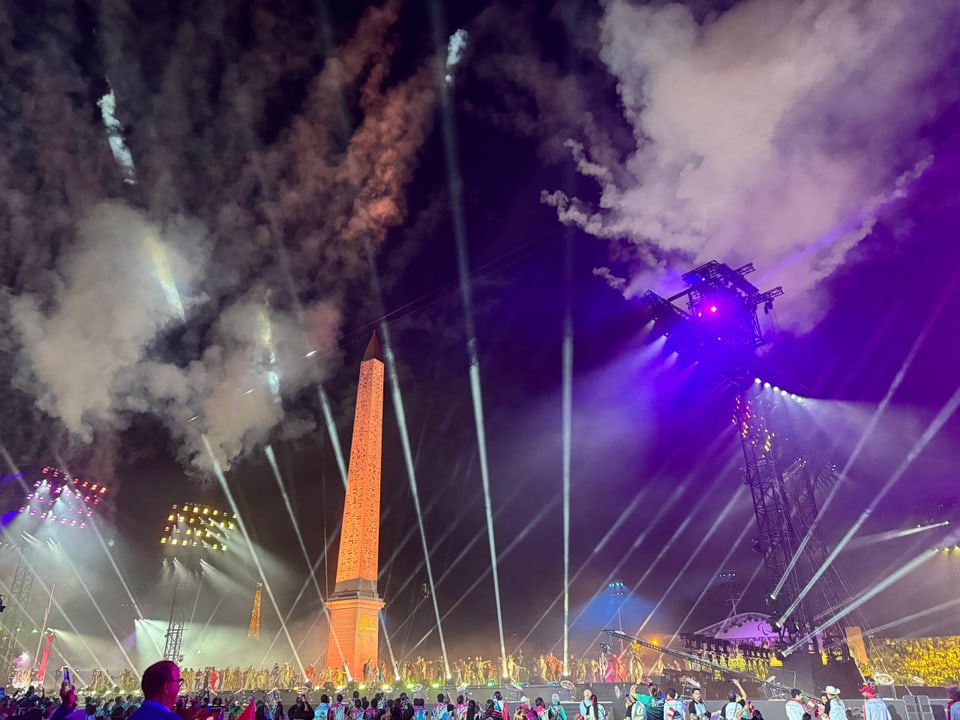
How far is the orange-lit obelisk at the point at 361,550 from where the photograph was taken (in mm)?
26562

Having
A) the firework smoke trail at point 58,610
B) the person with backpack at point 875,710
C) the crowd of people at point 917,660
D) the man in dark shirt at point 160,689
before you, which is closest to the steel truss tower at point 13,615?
the firework smoke trail at point 58,610

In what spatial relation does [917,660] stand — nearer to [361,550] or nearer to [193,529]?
[361,550]

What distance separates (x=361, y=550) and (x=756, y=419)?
706 inches

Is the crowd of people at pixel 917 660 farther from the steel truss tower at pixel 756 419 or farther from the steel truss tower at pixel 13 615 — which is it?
the steel truss tower at pixel 13 615

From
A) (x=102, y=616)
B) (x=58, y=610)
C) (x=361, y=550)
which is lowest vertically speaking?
(x=102, y=616)

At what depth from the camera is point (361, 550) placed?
27641 mm

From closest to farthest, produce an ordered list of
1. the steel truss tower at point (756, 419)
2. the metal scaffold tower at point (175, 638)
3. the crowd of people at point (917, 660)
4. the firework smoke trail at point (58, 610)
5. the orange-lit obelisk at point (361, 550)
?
1. the steel truss tower at point (756, 419)
2. the crowd of people at point (917, 660)
3. the metal scaffold tower at point (175, 638)
4. the orange-lit obelisk at point (361, 550)
5. the firework smoke trail at point (58, 610)

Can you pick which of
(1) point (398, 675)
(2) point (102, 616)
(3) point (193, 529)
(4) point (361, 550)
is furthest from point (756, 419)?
(2) point (102, 616)

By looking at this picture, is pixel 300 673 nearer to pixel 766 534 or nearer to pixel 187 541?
pixel 187 541

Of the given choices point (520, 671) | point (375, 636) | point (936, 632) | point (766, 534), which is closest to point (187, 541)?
point (375, 636)

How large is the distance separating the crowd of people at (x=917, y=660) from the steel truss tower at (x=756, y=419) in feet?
19.7

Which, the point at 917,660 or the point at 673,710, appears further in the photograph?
the point at 917,660

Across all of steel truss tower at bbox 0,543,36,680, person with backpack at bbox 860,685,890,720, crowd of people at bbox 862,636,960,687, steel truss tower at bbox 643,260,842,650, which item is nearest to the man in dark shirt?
person with backpack at bbox 860,685,890,720

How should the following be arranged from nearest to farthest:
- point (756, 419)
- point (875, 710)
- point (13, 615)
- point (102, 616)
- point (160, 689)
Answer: point (160, 689), point (875, 710), point (756, 419), point (13, 615), point (102, 616)
